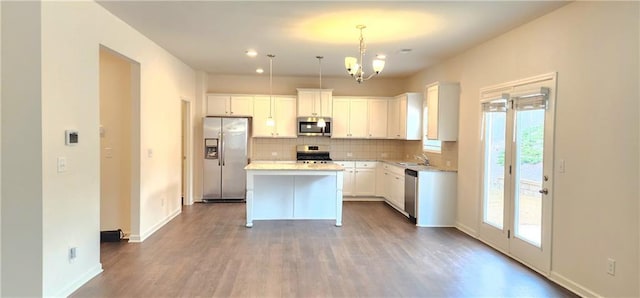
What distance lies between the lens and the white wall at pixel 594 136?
290 cm

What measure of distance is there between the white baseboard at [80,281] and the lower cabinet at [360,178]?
16.7 ft

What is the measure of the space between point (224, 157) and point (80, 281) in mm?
4262

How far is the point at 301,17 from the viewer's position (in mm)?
4012

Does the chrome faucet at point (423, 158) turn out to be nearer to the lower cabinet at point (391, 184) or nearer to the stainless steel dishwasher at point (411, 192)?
the lower cabinet at point (391, 184)

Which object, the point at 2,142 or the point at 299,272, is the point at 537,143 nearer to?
the point at 299,272

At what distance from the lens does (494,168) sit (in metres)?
4.78

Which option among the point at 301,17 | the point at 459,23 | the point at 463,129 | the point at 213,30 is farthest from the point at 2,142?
the point at 463,129

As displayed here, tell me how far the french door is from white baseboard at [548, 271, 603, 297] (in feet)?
0.41

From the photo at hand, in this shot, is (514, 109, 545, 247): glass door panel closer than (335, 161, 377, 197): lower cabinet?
Yes

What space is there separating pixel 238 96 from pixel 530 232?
588 cm

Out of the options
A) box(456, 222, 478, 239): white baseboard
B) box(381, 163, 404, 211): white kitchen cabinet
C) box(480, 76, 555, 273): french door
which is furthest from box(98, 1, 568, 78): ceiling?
box(456, 222, 478, 239): white baseboard

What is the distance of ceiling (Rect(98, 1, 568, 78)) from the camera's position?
3.67m

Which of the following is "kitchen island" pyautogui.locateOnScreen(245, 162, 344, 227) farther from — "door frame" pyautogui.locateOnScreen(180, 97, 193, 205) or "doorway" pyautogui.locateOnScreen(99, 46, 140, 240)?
"door frame" pyautogui.locateOnScreen(180, 97, 193, 205)

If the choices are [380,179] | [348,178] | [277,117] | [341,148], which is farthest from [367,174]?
[277,117]
